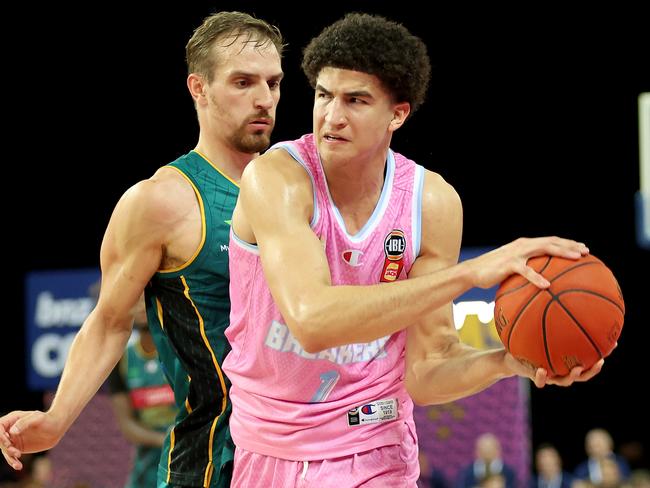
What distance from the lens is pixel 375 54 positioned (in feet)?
10.9

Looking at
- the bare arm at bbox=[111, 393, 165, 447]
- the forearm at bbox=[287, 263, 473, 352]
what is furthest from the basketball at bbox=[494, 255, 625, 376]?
the bare arm at bbox=[111, 393, 165, 447]

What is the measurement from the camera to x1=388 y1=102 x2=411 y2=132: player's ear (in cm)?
347

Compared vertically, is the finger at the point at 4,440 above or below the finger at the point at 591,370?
below

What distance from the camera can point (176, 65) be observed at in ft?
45.6

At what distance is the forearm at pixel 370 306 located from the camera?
9.57 ft

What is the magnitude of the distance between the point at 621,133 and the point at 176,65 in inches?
252

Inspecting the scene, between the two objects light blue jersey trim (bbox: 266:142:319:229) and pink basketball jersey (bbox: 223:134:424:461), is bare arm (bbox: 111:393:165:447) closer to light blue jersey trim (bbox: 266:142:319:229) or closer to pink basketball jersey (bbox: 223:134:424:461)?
pink basketball jersey (bbox: 223:134:424:461)

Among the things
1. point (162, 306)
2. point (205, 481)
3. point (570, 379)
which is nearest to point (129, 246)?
point (162, 306)

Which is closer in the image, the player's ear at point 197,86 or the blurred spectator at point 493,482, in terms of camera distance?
the player's ear at point 197,86

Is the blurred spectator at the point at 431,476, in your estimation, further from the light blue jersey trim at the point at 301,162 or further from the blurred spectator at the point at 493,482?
the light blue jersey trim at the point at 301,162

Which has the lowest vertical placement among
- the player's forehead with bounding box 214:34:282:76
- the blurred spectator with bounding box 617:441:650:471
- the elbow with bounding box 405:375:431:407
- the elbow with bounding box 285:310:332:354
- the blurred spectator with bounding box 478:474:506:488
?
the blurred spectator with bounding box 617:441:650:471

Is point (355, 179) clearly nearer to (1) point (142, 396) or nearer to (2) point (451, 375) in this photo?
(2) point (451, 375)

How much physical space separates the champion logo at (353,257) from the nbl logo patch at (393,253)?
10cm

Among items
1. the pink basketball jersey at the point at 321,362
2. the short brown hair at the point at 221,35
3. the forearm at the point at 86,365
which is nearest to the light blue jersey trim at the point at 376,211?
the pink basketball jersey at the point at 321,362
